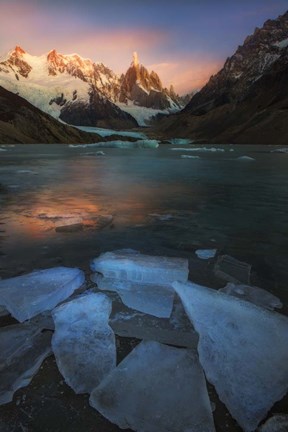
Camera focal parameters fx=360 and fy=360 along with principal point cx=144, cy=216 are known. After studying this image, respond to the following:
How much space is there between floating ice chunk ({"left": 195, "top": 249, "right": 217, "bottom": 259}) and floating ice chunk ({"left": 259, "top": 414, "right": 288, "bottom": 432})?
2894mm

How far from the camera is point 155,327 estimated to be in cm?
303

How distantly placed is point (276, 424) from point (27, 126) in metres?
125

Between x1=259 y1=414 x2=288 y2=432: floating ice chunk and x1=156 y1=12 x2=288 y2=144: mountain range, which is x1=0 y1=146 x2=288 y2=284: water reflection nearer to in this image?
x1=259 y1=414 x2=288 y2=432: floating ice chunk

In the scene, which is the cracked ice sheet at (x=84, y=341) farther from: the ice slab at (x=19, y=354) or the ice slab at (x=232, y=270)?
the ice slab at (x=232, y=270)

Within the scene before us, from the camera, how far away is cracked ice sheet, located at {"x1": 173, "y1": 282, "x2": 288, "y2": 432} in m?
2.28

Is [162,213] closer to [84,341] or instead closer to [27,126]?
[84,341]

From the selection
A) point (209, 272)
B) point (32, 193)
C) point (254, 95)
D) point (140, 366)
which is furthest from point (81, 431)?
point (254, 95)

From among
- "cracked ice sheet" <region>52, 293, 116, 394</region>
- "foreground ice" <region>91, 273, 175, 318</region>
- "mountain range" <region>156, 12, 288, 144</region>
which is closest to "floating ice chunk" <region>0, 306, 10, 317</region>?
"cracked ice sheet" <region>52, 293, 116, 394</region>

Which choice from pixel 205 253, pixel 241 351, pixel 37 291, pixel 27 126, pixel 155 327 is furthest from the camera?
pixel 27 126

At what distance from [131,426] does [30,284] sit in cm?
194

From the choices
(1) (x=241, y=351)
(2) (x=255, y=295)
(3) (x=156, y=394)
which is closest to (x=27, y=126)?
(2) (x=255, y=295)

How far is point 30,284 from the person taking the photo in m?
3.62

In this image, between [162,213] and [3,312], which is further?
[162,213]

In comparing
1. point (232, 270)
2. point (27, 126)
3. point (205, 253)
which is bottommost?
point (27, 126)
